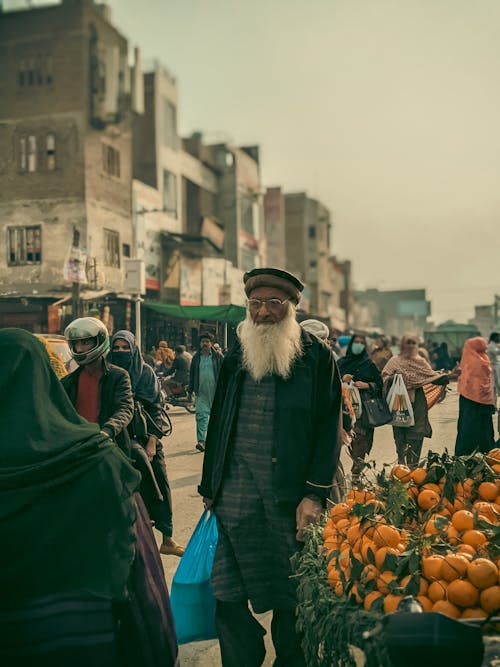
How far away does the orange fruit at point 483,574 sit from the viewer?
7.64 feet

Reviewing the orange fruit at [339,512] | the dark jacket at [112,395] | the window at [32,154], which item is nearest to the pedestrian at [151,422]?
the dark jacket at [112,395]

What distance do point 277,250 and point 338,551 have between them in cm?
4953

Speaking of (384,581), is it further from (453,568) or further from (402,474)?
(402,474)

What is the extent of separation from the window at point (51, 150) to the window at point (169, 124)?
8.35 meters

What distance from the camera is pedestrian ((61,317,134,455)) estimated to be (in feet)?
14.7

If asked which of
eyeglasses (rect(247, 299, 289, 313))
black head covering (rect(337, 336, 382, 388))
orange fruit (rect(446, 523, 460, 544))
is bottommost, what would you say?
orange fruit (rect(446, 523, 460, 544))

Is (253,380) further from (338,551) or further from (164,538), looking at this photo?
(164,538)

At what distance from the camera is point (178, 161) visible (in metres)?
34.9

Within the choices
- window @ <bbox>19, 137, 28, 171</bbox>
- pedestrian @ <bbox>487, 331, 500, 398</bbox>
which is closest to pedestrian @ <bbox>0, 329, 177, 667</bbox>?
pedestrian @ <bbox>487, 331, 500, 398</bbox>

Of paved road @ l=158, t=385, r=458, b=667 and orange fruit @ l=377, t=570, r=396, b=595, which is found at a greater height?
orange fruit @ l=377, t=570, r=396, b=595

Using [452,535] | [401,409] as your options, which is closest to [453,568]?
[452,535]

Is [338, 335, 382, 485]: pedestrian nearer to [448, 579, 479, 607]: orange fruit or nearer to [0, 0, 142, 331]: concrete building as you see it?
[448, 579, 479, 607]: orange fruit

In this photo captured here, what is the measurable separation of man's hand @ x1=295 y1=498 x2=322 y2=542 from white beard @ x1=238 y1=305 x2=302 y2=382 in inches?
21.7

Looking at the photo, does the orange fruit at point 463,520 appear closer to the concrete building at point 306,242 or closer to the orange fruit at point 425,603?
the orange fruit at point 425,603
